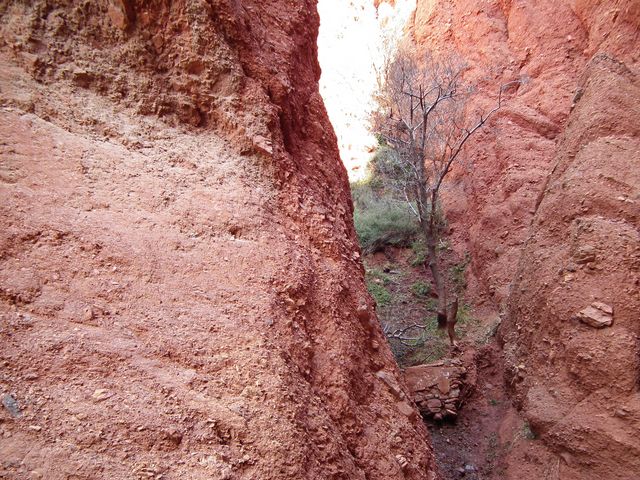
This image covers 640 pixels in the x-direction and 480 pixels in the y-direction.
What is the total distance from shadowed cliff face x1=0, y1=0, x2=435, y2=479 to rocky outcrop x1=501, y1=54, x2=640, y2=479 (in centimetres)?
232

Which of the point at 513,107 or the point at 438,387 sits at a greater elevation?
the point at 513,107

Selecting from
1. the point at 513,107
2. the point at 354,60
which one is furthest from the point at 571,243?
the point at 354,60

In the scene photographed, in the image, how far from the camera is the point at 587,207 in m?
6.05

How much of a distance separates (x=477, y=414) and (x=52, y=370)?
22.1 ft

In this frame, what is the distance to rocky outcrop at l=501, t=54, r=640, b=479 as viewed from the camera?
4922 millimetres

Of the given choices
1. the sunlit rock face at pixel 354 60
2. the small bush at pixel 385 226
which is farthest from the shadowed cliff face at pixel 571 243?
the sunlit rock face at pixel 354 60

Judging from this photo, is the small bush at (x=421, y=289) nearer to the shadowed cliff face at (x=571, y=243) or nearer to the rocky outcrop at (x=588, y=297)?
the shadowed cliff face at (x=571, y=243)

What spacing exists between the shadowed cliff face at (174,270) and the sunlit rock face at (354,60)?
12733 millimetres

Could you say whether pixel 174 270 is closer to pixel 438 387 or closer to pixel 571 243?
pixel 571 243

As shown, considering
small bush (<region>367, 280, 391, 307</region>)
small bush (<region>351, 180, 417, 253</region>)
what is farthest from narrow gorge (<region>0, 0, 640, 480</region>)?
small bush (<region>351, 180, 417, 253</region>)

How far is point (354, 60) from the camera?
63.1ft

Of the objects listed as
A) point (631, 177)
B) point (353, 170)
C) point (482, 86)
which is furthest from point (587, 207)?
point (353, 170)

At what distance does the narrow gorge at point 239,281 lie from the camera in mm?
2242

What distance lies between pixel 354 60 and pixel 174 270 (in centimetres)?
1814
